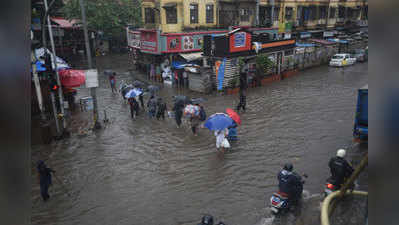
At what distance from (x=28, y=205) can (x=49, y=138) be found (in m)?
13.7

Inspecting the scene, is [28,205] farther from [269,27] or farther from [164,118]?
[269,27]

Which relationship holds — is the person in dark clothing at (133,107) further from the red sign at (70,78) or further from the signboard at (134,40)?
the signboard at (134,40)

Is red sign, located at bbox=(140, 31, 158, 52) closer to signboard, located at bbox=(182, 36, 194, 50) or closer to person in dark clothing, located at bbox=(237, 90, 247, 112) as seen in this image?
signboard, located at bbox=(182, 36, 194, 50)

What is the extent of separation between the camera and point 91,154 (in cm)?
1241

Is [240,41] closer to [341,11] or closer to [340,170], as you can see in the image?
[340,170]

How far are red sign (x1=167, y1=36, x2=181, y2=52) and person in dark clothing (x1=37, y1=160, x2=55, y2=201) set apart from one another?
753 inches

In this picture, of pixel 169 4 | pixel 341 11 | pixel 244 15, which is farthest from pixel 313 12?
pixel 169 4

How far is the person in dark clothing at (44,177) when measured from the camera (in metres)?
8.61

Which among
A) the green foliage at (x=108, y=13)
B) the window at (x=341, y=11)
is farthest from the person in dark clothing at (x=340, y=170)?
the window at (x=341, y=11)

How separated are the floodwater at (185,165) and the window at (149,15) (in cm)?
1374

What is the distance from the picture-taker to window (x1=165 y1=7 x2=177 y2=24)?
28000 mm

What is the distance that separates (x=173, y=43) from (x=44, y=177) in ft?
64.6
